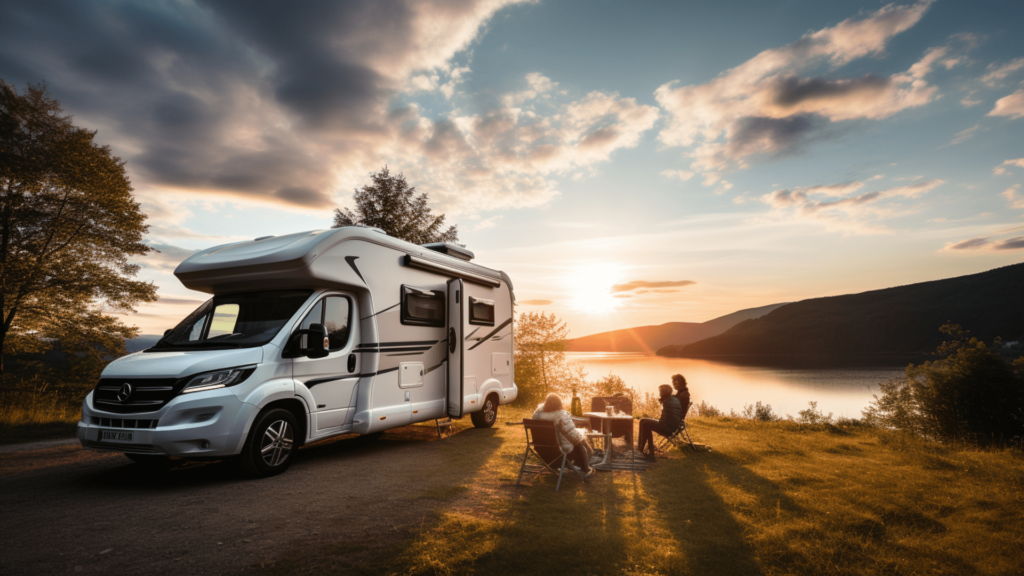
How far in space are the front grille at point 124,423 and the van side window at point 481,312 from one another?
5.13 meters

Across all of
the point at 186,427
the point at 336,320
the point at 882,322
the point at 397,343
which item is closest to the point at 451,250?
the point at 397,343

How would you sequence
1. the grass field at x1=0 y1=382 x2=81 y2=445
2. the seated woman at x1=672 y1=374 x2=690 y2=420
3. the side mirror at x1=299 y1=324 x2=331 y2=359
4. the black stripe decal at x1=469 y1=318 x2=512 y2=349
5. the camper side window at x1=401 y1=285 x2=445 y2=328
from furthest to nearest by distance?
the black stripe decal at x1=469 y1=318 x2=512 y2=349 < the grass field at x1=0 y1=382 x2=81 y2=445 < the seated woman at x1=672 y1=374 x2=690 y2=420 < the camper side window at x1=401 y1=285 x2=445 y2=328 < the side mirror at x1=299 y1=324 x2=331 y2=359

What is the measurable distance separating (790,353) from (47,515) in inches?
4270

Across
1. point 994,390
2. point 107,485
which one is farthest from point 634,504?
point 994,390

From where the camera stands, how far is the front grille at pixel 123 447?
486 centimetres

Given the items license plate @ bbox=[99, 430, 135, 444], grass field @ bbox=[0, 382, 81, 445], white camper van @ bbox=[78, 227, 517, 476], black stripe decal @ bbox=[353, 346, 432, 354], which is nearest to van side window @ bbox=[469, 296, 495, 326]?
white camper van @ bbox=[78, 227, 517, 476]

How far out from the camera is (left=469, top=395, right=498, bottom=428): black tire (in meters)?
9.67

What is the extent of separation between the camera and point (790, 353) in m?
93.1

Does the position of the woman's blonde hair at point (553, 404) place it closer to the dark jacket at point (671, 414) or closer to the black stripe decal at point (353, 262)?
the dark jacket at point (671, 414)

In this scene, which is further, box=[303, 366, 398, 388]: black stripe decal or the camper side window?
the camper side window

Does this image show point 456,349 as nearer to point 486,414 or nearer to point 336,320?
point 486,414

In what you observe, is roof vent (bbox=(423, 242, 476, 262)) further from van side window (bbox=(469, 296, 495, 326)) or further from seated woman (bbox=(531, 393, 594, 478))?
seated woman (bbox=(531, 393, 594, 478))

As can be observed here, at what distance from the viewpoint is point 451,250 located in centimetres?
901

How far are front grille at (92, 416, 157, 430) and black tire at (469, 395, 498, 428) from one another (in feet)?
18.9
